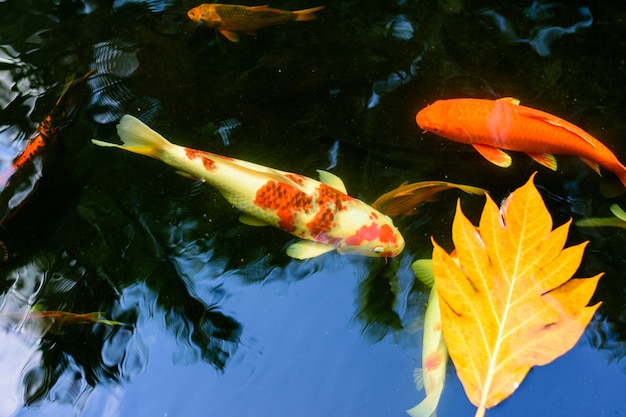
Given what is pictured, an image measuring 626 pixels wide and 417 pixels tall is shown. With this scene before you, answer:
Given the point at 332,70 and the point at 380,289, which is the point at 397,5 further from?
the point at 380,289

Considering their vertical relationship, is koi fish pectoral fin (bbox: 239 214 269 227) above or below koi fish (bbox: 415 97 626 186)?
below

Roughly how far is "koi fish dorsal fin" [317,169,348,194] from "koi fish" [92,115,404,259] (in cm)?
9

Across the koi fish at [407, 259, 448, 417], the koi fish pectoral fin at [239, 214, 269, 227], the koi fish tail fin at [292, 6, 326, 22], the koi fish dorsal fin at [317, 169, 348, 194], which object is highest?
the koi fish tail fin at [292, 6, 326, 22]

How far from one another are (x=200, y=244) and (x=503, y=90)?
1.58 m

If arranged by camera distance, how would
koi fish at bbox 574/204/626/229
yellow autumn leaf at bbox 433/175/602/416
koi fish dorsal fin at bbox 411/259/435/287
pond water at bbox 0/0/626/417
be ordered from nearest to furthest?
1. yellow autumn leaf at bbox 433/175/602/416
2. pond water at bbox 0/0/626/417
3. koi fish dorsal fin at bbox 411/259/435/287
4. koi fish at bbox 574/204/626/229

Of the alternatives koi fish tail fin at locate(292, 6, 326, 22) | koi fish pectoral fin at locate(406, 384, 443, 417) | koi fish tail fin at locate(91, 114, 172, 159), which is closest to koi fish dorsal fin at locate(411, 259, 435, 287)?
koi fish pectoral fin at locate(406, 384, 443, 417)

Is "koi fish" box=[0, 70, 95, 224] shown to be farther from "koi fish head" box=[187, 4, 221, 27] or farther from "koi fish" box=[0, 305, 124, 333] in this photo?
"koi fish head" box=[187, 4, 221, 27]

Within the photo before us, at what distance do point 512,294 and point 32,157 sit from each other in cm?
213

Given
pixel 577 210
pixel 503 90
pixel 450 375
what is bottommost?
pixel 450 375

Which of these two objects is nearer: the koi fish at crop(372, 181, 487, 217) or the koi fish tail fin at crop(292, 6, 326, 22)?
the koi fish at crop(372, 181, 487, 217)

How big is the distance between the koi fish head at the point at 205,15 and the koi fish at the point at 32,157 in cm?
74

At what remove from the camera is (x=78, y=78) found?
112 inches

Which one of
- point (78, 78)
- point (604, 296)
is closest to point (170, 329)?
point (78, 78)

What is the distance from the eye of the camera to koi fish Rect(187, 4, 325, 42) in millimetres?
2877
